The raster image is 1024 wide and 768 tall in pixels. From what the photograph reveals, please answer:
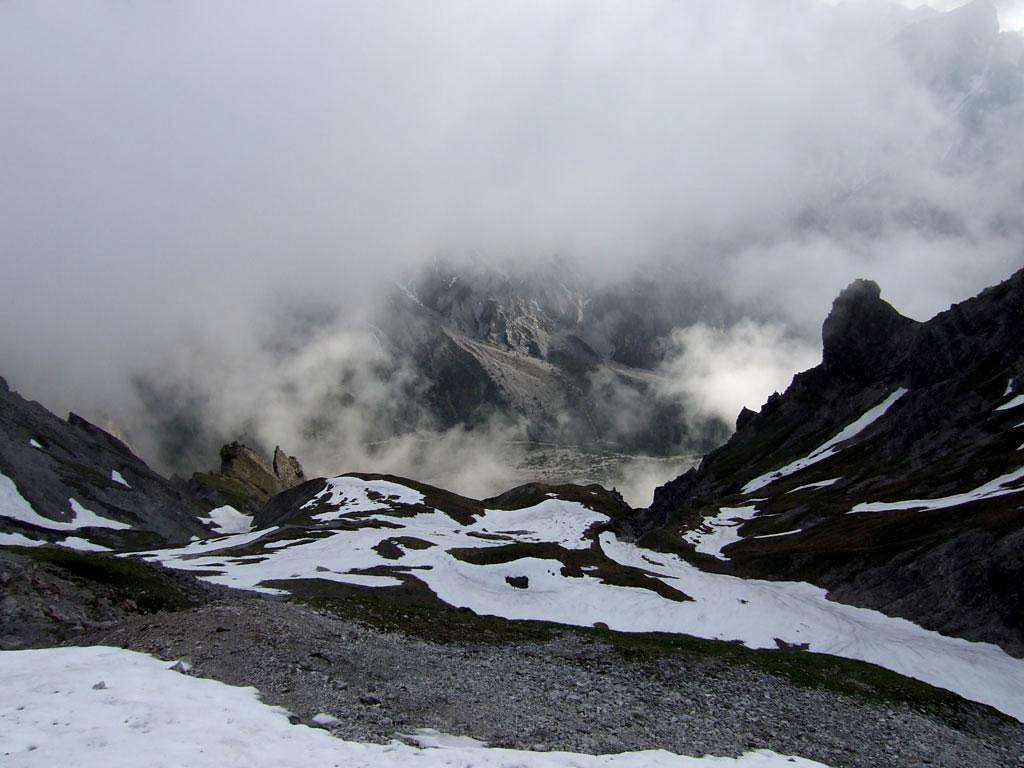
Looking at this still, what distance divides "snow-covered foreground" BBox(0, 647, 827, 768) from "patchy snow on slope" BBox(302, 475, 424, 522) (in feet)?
369

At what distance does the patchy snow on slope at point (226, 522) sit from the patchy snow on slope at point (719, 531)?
110 meters

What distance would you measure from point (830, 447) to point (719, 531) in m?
53.8

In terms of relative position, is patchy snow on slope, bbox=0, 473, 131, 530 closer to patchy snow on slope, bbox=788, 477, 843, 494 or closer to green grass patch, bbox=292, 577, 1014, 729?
green grass patch, bbox=292, 577, 1014, 729

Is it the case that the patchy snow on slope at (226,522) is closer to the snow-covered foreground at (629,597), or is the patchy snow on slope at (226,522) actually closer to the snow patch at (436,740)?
the snow-covered foreground at (629,597)

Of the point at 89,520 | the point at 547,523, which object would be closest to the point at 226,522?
the point at 89,520

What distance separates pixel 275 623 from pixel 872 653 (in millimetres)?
42095

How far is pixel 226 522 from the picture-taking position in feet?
602

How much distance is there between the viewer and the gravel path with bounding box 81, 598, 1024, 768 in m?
20.8

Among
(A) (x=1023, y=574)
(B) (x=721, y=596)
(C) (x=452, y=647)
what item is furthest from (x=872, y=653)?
(C) (x=452, y=647)

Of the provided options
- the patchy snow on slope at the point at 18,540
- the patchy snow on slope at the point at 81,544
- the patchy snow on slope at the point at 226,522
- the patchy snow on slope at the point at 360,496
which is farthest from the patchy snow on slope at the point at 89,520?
the patchy snow on slope at the point at 226,522

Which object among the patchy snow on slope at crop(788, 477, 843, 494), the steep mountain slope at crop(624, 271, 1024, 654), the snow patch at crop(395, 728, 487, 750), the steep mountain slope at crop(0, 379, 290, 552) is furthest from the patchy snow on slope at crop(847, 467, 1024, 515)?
the steep mountain slope at crop(0, 379, 290, 552)

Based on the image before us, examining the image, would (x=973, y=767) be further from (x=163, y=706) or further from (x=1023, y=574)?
(x=1023, y=574)

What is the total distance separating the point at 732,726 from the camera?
24250mm

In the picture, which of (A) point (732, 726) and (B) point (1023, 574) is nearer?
(A) point (732, 726)
